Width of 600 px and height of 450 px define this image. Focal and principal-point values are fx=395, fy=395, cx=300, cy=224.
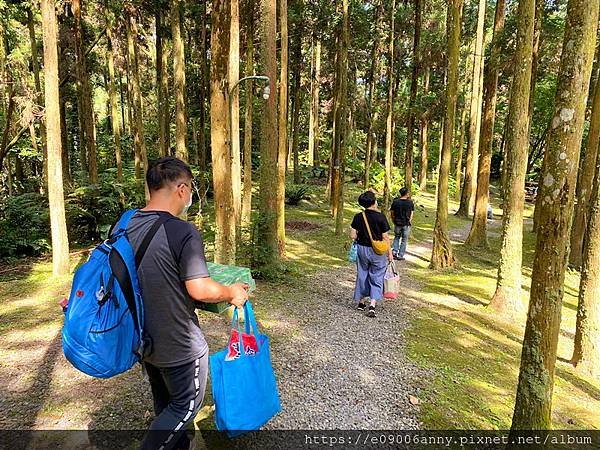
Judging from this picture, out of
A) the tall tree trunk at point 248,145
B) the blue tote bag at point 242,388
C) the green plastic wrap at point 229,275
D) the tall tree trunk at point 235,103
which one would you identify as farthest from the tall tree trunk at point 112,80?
the blue tote bag at point 242,388

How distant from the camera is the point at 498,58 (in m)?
13.6

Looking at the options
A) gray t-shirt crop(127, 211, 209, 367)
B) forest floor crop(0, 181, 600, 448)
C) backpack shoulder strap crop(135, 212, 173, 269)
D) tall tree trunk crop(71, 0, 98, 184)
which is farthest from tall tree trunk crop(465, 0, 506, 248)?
tall tree trunk crop(71, 0, 98, 184)

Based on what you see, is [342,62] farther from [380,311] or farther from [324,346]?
[324,346]

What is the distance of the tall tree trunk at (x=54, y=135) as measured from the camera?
793 centimetres

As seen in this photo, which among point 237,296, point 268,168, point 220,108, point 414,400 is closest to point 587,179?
point 268,168

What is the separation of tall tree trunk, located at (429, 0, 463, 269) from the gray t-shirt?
30.4ft

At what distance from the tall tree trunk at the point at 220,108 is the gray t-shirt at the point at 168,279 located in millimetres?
3997

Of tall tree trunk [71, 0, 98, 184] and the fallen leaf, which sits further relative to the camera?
tall tree trunk [71, 0, 98, 184]

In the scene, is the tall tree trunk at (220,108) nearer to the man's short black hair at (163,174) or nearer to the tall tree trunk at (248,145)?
the man's short black hair at (163,174)

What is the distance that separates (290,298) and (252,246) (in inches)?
61.8

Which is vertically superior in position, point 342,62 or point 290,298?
point 342,62

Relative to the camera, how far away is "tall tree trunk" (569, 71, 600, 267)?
7.72 metres

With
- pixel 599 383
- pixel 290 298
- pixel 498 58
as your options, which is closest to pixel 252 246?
pixel 290 298

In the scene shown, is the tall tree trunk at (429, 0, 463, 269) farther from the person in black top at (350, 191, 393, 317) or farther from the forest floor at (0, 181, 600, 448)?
the person in black top at (350, 191, 393, 317)
